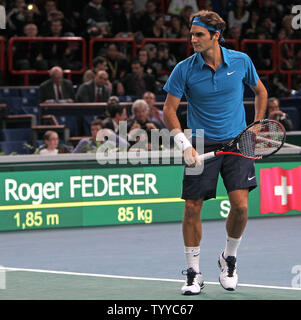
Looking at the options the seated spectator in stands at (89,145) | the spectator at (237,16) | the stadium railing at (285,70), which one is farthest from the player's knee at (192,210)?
the spectator at (237,16)

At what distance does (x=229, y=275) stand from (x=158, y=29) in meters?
10.1

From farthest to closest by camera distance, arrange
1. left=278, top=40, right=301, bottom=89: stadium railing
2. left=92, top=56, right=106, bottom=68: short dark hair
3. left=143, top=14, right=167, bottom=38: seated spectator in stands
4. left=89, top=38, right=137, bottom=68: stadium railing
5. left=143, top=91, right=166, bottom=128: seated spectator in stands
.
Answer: left=278, top=40, right=301, bottom=89: stadium railing < left=143, top=14, right=167, bottom=38: seated spectator in stands < left=89, top=38, right=137, bottom=68: stadium railing < left=92, top=56, right=106, bottom=68: short dark hair < left=143, top=91, right=166, bottom=128: seated spectator in stands

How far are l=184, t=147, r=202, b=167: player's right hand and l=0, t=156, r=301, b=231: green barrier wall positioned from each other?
4.10 m

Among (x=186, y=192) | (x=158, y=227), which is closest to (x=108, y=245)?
(x=158, y=227)

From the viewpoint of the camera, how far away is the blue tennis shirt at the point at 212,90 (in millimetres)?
6383

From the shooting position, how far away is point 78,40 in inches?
584

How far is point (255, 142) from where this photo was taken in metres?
6.50

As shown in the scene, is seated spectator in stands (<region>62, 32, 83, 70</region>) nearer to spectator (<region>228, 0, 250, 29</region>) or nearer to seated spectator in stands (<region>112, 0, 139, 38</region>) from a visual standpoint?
seated spectator in stands (<region>112, 0, 139, 38</region>)

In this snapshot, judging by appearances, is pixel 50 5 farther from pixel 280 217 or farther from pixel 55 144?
pixel 280 217

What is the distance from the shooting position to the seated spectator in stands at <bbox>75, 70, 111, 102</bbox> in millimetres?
13484

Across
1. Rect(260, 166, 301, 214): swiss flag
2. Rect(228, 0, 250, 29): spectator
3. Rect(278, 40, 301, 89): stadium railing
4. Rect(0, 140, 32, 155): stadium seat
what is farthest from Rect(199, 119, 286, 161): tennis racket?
Rect(228, 0, 250, 29): spectator

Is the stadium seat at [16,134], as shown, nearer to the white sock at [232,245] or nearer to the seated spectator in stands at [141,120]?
the seated spectator in stands at [141,120]

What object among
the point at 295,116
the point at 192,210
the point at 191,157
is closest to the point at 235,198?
the point at 192,210

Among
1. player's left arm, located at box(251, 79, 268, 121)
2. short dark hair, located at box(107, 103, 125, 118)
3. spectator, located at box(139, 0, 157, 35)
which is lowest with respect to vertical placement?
short dark hair, located at box(107, 103, 125, 118)
